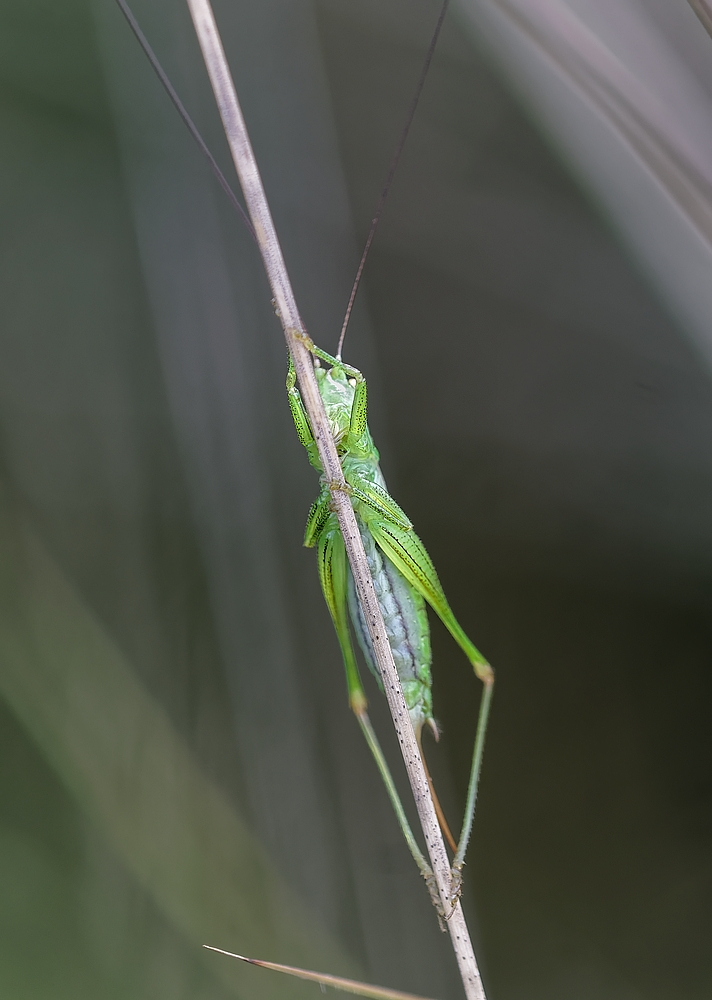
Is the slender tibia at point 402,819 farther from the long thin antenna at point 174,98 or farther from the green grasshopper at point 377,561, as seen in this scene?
the long thin antenna at point 174,98

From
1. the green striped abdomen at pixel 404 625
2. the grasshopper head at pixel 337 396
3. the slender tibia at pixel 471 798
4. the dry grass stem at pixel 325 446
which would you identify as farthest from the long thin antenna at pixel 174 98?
the slender tibia at pixel 471 798

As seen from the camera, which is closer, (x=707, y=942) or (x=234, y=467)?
(x=234, y=467)

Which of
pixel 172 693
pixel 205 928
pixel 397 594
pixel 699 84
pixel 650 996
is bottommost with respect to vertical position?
pixel 650 996

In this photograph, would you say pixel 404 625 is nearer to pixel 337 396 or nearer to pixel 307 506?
pixel 337 396

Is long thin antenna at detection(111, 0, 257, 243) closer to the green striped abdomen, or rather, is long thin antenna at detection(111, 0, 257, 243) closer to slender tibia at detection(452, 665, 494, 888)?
the green striped abdomen

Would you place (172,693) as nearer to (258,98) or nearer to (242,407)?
(242,407)

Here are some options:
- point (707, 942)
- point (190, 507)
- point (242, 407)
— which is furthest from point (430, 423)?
point (707, 942)

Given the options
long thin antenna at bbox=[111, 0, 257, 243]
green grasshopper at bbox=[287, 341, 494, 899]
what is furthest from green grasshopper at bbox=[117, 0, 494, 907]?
long thin antenna at bbox=[111, 0, 257, 243]
